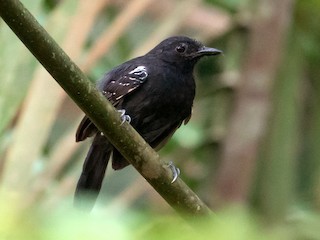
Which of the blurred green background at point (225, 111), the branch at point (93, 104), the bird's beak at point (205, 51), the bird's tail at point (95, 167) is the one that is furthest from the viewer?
the bird's beak at point (205, 51)

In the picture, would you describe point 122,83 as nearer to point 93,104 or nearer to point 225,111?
A: point 225,111

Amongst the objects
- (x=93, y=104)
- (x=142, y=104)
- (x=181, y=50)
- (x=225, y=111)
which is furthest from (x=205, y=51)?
(x=93, y=104)

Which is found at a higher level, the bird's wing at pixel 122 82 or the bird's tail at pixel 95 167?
the bird's wing at pixel 122 82

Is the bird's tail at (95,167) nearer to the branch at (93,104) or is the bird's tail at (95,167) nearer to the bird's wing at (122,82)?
the bird's wing at (122,82)

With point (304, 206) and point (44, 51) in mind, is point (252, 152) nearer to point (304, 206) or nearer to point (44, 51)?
point (304, 206)

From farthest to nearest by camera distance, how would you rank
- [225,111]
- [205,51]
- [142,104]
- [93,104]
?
[225,111]
[205,51]
[142,104]
[93,104]

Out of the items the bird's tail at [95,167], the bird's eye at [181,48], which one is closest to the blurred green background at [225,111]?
the bird's tail at [95,167]
